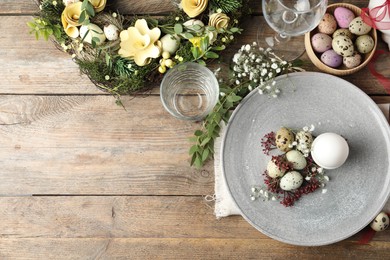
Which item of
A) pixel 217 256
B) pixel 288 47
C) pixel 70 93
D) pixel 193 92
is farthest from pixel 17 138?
pixel 288 47

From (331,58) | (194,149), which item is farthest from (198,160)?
(331,58)

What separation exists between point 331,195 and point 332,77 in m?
0.27

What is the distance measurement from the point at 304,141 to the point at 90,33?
1.77ft

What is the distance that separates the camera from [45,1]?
3.88 feet

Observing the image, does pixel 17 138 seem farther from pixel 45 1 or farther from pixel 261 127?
pixel 261 127

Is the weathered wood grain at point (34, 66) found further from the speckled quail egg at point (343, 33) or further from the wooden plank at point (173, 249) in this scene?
the wooden plank at point (173, 249)

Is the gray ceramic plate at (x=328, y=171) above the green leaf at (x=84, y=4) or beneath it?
beneath

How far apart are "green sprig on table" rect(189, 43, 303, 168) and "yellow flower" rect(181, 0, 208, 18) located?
0.42 ft

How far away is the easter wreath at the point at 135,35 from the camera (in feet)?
3.79

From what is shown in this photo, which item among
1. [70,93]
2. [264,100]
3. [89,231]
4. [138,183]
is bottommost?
[89,231]

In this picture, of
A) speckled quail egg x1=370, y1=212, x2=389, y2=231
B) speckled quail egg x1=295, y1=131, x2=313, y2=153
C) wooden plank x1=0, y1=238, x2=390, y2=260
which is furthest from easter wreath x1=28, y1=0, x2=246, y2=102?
speckled quail egg x1=370, y1=212, x2=389, y2=231

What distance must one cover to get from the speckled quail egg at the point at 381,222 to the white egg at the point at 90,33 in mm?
744

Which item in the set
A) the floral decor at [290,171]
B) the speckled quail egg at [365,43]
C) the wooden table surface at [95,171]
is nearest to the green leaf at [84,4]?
the wooden table surface at [95,171]

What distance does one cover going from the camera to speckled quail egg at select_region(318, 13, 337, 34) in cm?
116
